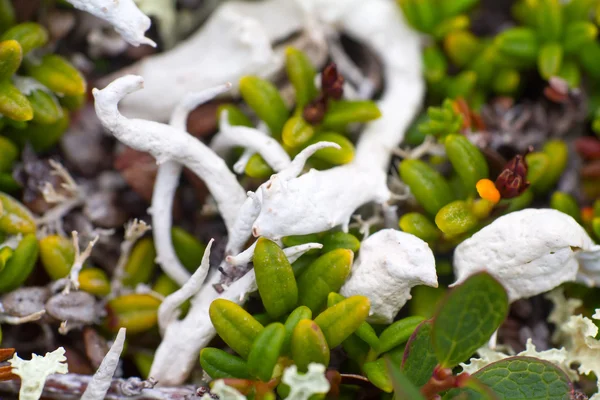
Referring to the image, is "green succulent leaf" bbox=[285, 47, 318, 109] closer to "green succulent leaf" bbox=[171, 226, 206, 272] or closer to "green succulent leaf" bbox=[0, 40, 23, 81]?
"green succulent leaf" bbox=[171, 226, 206, 272]

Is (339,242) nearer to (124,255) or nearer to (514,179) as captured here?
(514,179)

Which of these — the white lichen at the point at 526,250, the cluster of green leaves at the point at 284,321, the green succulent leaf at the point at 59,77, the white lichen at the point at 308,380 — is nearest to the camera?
the white lichen at the point at 308,380

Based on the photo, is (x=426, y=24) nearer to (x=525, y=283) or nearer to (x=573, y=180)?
(x=573, y=180)

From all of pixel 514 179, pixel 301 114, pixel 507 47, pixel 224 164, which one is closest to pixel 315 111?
pixel 301 114

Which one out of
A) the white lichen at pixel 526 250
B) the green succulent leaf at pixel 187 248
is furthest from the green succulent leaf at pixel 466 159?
the green succulent leaf at pixel 187 248

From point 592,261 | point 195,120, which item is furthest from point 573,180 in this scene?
point 195,120

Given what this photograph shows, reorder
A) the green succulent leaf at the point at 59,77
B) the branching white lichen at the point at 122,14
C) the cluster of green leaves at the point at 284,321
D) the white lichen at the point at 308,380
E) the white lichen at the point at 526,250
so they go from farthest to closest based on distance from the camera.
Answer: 1. the green succulent leaf at the point at 59,77
2. the branching white lichen at the point at 122,14
3. the white lichen at the point at 526,250
4. the cluster of green leaves at the point at 284,321
5. the white lichen at the point at 308,380

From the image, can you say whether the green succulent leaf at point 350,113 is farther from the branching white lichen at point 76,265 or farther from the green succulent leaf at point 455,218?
the branching white lichen at point 76,265
